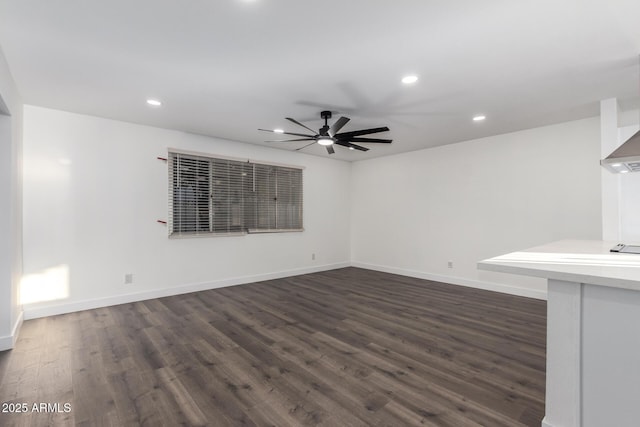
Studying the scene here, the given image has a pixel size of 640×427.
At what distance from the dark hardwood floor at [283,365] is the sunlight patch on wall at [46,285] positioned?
0.29 m

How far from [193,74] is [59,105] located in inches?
81.4

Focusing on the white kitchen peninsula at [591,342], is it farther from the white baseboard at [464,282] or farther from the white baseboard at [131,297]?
the white baseboard at [131,297]

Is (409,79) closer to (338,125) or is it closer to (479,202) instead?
(338,125)

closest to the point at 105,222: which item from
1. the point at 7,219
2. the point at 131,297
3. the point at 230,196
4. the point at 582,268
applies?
the point at 131,297

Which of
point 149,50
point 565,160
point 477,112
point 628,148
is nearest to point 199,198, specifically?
point 149,50

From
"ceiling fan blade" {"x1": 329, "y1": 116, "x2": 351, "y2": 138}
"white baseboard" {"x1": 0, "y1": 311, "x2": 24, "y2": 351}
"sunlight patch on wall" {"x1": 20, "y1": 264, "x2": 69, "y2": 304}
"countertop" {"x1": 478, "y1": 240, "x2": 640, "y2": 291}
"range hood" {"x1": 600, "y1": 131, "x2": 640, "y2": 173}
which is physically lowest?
"white baseboard" {"x1": 0, "y1": 311, "x2": 24, "y2": 351}

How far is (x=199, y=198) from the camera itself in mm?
4863

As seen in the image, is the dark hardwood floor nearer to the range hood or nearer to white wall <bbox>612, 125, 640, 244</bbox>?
white wall <bbox>612, 125, 640, 244</bbox>

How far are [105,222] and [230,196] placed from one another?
184 centimetres

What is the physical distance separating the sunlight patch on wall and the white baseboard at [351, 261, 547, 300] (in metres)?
5.30

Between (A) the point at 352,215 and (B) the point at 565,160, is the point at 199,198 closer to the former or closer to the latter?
(A) the point at 352,215

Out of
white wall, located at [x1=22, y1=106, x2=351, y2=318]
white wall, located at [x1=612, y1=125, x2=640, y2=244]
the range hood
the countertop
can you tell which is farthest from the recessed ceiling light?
white wall, located at [x1=22, y1=106, x2=351, y2=318]

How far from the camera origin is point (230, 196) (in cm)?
523

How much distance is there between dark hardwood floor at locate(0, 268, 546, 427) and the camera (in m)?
1.86
